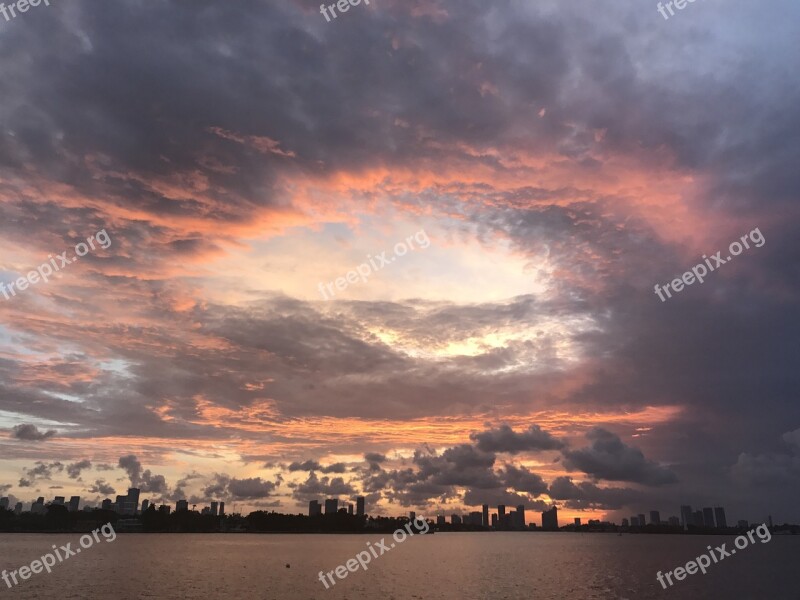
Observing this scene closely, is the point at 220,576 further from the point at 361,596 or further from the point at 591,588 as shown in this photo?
the point at 591,588

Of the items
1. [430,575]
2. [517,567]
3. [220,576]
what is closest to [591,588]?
[430,575]

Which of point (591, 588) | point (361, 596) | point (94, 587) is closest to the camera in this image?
point (361, 596)

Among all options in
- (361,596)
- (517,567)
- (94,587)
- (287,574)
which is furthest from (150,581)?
(517,567)

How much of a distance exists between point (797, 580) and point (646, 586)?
178 feet

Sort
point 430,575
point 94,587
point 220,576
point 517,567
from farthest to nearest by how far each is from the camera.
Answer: point 517,567 → point 430,575 → point 220,576 → point 94,587

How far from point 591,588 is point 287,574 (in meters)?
83.0

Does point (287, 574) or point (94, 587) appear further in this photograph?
point (287, 574)

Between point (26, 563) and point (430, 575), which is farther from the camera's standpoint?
point (26, 563)

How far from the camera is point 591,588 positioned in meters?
134

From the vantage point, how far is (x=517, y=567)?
642 feet

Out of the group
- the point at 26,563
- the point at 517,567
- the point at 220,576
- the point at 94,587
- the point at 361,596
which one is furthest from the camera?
the point at 517,567

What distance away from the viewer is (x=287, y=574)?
158500 millimetres

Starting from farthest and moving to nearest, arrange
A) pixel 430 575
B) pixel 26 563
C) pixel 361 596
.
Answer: pixel 26 563 < pixel 430 575 < pixel 361 596

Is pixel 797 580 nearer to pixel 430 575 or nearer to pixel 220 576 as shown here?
pixel 430 575
